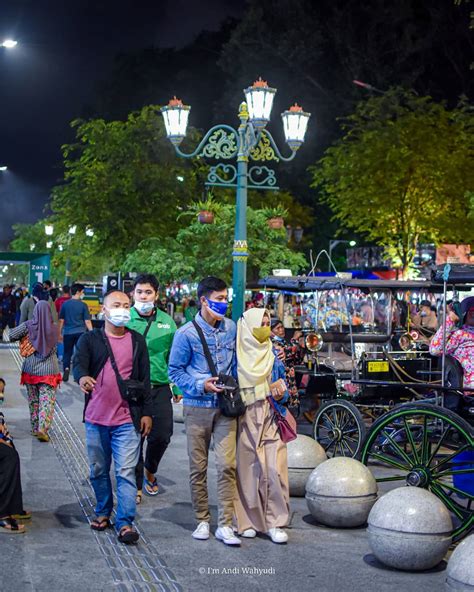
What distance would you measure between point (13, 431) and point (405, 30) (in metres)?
36.5

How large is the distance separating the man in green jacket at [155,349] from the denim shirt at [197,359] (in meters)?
1.12

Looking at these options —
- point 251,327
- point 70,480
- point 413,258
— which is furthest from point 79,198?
point 251,327

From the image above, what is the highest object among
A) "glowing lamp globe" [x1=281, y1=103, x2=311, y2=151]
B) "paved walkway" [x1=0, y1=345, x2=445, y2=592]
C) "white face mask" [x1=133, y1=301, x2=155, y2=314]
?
"glowing lamp globe" [x1=281, y1=103, x2=311, y2=151]

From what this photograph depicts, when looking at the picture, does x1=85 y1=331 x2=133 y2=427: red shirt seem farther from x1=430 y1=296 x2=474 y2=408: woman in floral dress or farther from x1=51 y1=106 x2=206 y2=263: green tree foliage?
x1=51 y1=106 x2=206 y2=263: green tree foliage

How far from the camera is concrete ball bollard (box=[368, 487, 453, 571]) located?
7.02m

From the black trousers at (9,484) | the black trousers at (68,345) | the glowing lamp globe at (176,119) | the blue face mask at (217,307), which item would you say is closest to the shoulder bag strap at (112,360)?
the blue face mask at (217,307)

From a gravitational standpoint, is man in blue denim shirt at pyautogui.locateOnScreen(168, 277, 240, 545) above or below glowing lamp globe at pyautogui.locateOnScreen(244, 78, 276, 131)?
below

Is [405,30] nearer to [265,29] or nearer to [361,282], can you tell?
[265,29]

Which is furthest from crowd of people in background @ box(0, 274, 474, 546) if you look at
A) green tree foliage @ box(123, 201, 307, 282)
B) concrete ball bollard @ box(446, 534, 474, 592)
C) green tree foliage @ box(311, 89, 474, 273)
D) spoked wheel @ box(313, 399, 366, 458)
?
green tree foliage @ box(311, 89, 474, 273)

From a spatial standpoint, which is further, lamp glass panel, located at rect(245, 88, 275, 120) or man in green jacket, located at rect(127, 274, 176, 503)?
lamp glass panel, located at rect(245, 88, 275, 120)

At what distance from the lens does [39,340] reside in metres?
12.7

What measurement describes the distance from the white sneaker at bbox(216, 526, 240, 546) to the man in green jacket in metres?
1.51

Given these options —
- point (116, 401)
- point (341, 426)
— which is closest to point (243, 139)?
point (341, 426)

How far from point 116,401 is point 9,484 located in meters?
0.98
